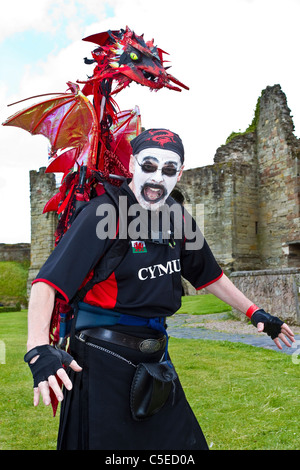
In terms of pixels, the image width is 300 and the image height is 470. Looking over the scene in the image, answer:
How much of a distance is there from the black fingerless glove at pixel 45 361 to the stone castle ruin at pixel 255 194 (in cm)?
1955

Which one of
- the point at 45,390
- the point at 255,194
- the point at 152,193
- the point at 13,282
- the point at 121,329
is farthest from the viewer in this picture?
the point at 13,282

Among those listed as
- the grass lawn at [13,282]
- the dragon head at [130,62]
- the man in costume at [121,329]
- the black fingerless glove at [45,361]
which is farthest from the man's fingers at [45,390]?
the grass lawn at [13,282]

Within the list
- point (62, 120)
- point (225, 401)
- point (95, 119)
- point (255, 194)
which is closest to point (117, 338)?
point (95, 119)

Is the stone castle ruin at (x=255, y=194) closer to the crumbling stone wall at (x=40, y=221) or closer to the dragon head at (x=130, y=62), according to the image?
the crumbling stone wall at (x=40, y=221)

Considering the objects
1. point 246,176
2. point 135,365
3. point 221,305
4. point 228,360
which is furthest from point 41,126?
point 246,176

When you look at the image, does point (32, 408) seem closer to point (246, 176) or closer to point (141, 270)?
point (141, 270)

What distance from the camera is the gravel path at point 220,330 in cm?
847

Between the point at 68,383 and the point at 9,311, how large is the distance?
71.6ft

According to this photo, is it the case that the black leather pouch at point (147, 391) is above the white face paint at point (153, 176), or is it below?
below

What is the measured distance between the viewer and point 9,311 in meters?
22.7

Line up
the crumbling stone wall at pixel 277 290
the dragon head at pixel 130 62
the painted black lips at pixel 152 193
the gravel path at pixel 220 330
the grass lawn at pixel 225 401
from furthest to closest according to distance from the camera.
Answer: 1. the crumbling stone wall at pixel 277 290
2. the gravel path at pixel 220 330
3. the grass lawn at pixel 225 401
4. the dragon head at pixel 130 62
5. the painted black lips at pixel 152 193

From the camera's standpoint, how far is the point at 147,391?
226 centimetres

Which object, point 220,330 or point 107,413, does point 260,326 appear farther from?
point 220,330

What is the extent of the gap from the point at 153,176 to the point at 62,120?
2.60 feet
